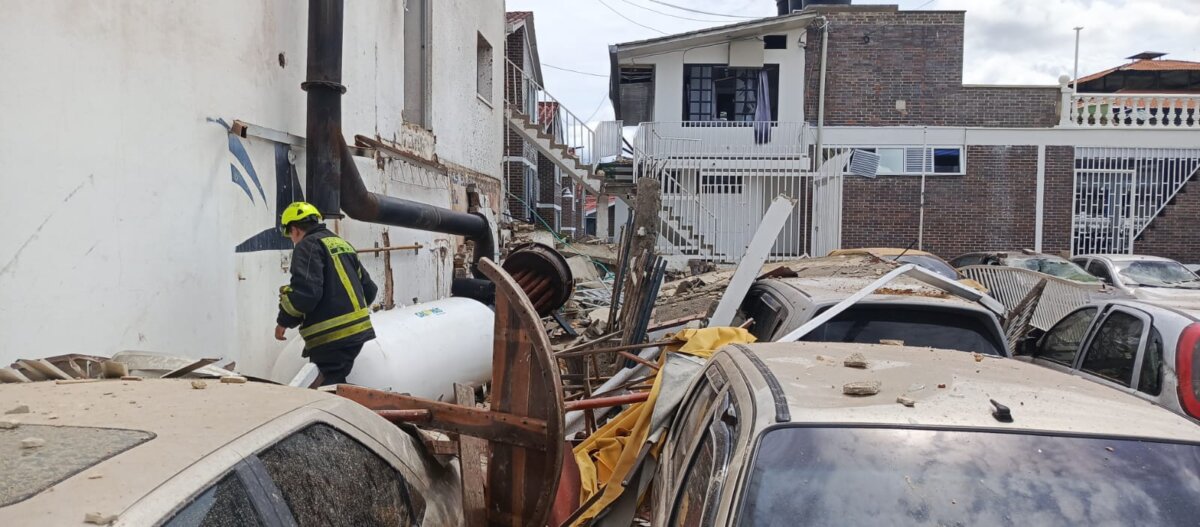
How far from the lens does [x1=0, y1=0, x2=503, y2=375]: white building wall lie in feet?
12.6

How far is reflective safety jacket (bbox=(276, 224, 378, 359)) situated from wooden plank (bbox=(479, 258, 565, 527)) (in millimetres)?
1901

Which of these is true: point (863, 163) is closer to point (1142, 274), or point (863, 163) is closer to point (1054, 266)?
Result: point (1054, 266)

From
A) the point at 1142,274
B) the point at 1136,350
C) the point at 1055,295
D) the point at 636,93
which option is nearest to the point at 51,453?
the point at 1136,350

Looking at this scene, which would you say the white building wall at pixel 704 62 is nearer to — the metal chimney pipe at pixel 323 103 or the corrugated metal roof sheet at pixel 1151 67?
the metal chimney pipe at pixel 323 103

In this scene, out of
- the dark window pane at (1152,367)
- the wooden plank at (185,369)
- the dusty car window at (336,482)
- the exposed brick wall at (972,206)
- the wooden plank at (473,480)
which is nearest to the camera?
the dusty car window at (336,482)

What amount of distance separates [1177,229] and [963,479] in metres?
23.6

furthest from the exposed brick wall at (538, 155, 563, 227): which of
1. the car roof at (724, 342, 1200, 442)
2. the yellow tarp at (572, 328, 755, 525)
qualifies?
the car roof at (724, 342, 1200, 442)

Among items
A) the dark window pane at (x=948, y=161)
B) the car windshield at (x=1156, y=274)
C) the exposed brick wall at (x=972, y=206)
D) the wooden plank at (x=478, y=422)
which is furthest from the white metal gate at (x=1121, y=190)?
the wooden plank at (x=478, y=422)

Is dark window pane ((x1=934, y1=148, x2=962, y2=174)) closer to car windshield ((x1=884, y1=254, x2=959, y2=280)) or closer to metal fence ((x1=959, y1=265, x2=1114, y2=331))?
car windshield ((x1=884, y1=254, x2=959, y2=280))

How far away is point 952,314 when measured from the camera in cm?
475

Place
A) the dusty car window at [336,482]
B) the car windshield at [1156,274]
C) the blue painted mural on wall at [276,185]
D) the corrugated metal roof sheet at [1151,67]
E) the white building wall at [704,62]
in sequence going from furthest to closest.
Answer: the corrugated metal roof sheet at [1151,67]
the white building wall at [704,62]
the car windshield at [1156,274]
the blue painted mural on wall at [276,185]
the dusty car window at [336,482]

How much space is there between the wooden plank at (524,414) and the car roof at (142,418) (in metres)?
0.99

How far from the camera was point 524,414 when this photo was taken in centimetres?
356

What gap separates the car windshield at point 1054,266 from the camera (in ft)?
43.7
